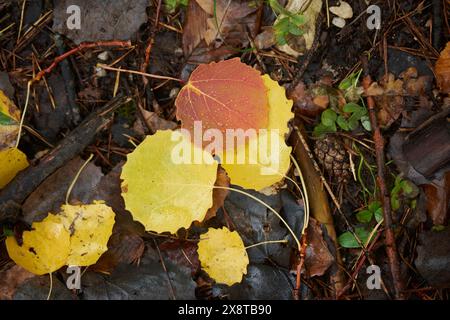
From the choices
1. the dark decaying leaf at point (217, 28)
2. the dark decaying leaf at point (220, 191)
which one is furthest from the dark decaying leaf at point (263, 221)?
the dark decaying leaf at point (217, 28)

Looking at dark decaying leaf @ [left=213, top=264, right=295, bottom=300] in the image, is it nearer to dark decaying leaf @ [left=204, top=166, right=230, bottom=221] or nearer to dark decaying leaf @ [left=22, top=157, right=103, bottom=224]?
dark decaying leaf @ [left=204, top=166, right=230, bottom=221]

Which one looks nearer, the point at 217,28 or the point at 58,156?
the point at 58,156

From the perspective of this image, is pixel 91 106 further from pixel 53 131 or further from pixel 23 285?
Answer: pixel 23 285

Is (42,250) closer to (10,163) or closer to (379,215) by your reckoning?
(10,163)

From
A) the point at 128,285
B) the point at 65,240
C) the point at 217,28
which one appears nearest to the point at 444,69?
the point at 217,28

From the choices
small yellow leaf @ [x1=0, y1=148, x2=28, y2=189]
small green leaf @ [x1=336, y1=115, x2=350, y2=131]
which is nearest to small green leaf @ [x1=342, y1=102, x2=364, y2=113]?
small green leaf @ [x1=336, y1=115, x2=350, y2=131]

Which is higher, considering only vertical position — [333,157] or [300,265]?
[333,157]
